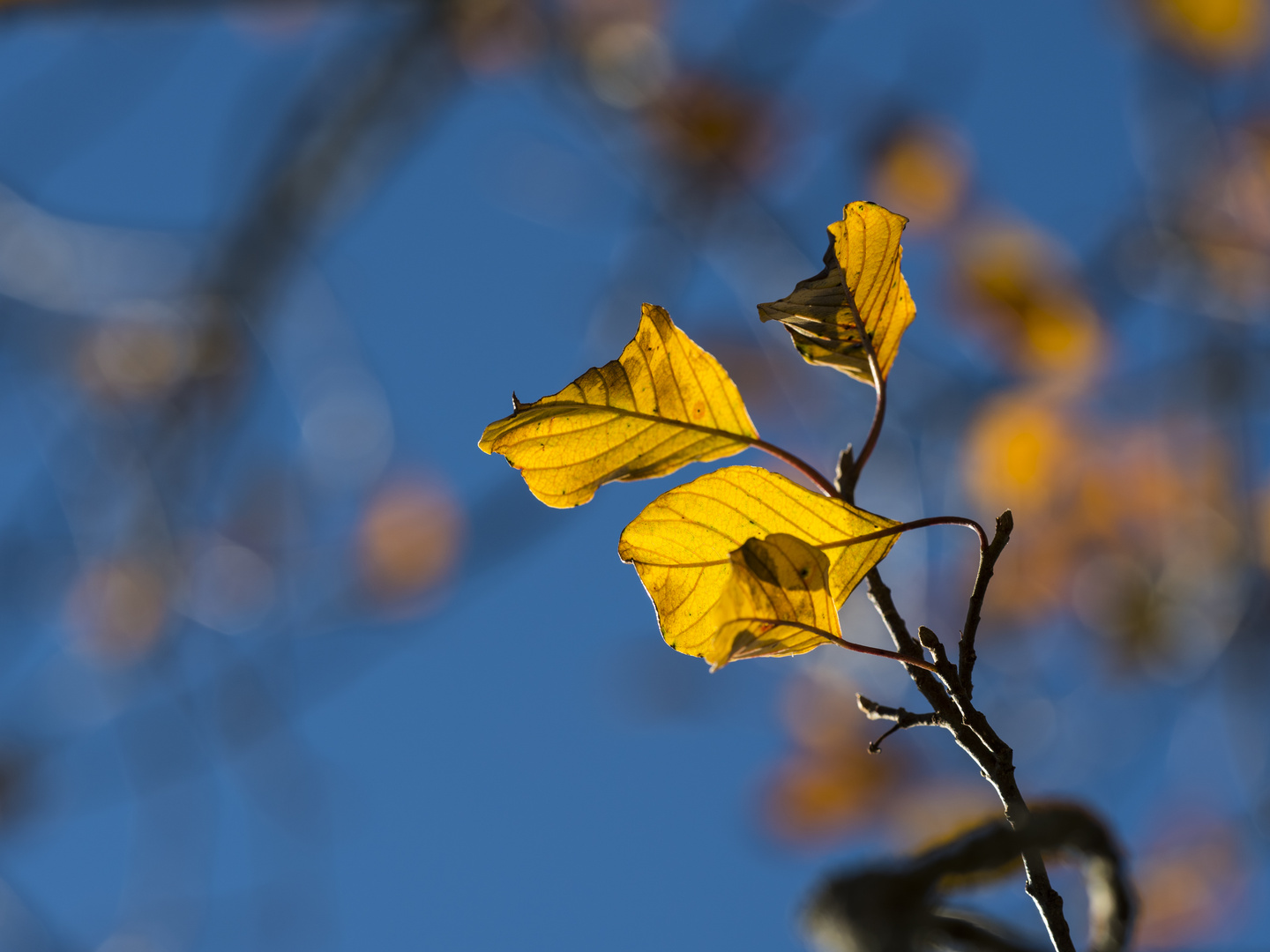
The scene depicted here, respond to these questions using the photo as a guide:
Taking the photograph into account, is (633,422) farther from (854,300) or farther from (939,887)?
(939,887)

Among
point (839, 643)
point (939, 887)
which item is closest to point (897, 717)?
point (839, 643)

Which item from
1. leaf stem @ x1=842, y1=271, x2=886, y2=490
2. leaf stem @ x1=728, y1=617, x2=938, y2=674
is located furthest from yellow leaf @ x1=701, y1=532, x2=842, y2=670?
leaf stem @ x1=842, y1=271, x2=886, y2=490

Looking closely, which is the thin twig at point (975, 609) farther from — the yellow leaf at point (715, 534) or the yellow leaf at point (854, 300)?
the yellow leaf at point (854, 300)

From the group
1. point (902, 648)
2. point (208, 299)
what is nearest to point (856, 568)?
point (902, 648)

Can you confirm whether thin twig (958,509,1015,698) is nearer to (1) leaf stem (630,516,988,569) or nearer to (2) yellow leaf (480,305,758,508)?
(1) leaf stem (630,516,988,569)

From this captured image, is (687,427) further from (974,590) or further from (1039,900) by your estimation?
(1039,900)

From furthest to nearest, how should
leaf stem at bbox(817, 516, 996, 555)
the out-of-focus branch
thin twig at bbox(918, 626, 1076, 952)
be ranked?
leaf stem at bbox(817, 516, 996, 555) < thin twig at bbox(918, 626, 1076, 952) < the out-of-focus branch
